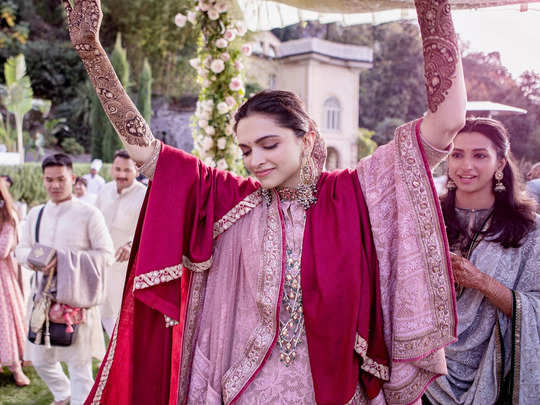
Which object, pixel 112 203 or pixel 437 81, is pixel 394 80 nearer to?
pixel 112 203

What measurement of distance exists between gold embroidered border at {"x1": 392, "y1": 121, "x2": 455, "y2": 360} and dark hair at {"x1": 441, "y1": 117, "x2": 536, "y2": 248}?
79 cm

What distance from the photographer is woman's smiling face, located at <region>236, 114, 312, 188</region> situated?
186cm

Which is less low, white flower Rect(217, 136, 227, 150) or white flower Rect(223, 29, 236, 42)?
white flower Rect(223, 29, 236, 42)

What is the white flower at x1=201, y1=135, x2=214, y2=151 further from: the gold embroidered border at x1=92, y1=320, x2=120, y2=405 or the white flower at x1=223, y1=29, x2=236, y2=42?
the gold embroidered border at x1=92, y1=320, x2=120, y2=405

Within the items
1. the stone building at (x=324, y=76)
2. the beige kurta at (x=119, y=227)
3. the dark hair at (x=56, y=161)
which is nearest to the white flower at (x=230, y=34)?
the beige kurta at (x=119, y=227)

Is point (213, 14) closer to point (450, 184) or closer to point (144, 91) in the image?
point (450, 184)

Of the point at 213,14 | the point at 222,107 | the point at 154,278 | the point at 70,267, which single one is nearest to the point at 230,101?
the point at 222,107

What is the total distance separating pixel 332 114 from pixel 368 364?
982 inches

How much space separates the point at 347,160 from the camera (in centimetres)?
2672

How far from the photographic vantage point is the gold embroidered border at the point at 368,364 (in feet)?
5.83

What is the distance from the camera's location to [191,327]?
81.8 inches

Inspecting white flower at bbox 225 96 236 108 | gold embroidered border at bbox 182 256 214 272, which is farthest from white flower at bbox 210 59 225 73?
gold embroidered border at bbox 182 256 214 272

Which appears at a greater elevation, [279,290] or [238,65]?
[238,65]

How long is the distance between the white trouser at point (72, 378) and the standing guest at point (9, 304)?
907 millimetres
